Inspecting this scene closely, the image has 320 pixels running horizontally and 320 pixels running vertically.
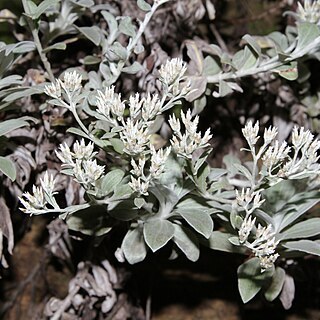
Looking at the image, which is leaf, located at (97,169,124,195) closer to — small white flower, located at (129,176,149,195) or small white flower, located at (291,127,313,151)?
small white flower, located at (129,176,149,195)

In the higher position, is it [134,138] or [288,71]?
[134,138]

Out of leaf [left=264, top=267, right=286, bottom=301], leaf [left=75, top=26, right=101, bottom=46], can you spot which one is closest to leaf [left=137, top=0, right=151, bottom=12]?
leaf [left=75, top=26, right=101, bottom=46]

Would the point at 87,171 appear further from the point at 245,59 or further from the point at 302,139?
the point at 245,59

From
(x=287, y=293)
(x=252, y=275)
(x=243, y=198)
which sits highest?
(x=243, y=198)

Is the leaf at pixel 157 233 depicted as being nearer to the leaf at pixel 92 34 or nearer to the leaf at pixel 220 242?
the leaf at pixel 220 242

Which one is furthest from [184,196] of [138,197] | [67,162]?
[67,162]

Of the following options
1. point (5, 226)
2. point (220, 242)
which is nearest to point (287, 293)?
point (220, 242)

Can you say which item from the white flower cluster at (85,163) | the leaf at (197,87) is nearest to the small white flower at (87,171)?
the white flower cluster at (85,163)
